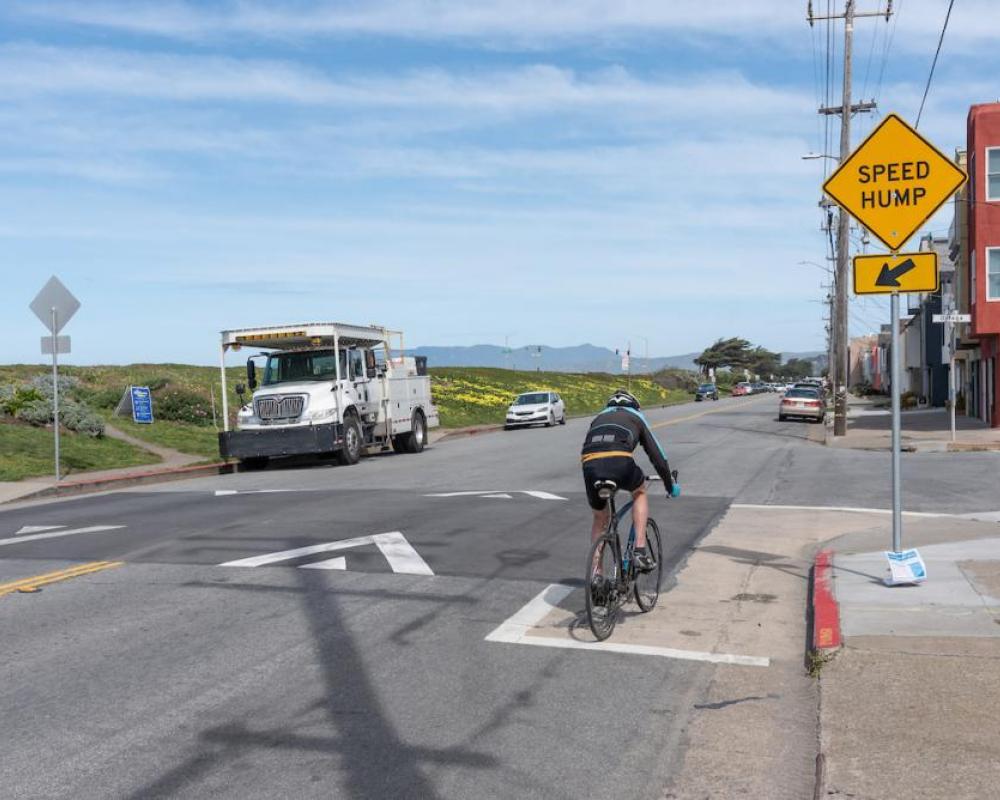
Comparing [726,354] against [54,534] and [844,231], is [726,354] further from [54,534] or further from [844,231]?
[54,534]

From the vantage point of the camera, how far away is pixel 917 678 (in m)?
5.80

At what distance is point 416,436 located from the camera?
90.0 feet

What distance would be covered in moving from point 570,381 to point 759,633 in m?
83.6

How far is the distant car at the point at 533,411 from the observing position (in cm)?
4247

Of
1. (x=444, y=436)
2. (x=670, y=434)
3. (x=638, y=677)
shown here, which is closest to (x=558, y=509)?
(x=638, y=677)

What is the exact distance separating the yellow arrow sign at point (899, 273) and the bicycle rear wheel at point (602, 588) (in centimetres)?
307

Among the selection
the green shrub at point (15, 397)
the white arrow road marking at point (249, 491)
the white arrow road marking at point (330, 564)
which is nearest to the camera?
the white arrow road marking at point (330, 564)

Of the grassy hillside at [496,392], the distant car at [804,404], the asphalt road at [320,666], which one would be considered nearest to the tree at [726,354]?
the grassy hillside at [496,392]

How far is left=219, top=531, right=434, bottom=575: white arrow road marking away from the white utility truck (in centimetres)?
1105

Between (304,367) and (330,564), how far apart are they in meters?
14.0

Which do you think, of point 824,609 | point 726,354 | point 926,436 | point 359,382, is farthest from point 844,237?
point 726,354

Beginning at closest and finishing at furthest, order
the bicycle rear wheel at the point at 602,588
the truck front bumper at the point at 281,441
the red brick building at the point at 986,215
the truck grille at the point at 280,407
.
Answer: the bicycle rear wheel at the point at 602,588 → the truck front bumper at the point at 281,441 → the truck grille at the point at 280,407 → the red brick building at the point at 986,215

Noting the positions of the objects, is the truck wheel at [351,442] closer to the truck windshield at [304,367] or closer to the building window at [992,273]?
the truck windshield at [304,367]

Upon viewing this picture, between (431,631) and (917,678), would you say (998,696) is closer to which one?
(917,678)
